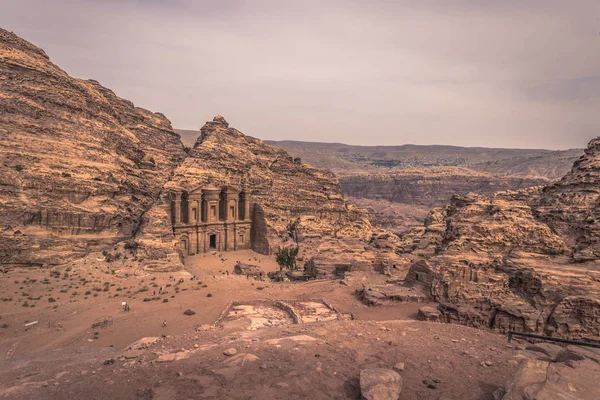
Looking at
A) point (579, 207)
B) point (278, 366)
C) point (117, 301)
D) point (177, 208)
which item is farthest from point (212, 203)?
point (579, 207)

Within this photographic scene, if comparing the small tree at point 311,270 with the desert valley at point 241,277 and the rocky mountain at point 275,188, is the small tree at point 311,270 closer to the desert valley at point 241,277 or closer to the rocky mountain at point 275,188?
the desert valley at point 241,277

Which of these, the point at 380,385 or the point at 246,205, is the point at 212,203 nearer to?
the point at 246,205

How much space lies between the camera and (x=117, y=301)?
938 inches

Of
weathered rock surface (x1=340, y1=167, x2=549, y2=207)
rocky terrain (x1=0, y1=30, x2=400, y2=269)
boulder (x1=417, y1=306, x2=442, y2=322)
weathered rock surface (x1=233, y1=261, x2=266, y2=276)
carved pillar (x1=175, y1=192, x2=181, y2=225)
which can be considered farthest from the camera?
weathered rock surface (x1=340, y1=167, x2=549, y2=207)

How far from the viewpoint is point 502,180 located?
12181 centimetres

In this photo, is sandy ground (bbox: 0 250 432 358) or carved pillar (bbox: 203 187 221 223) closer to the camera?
sandy ground (bbox: 0 250 432 358)

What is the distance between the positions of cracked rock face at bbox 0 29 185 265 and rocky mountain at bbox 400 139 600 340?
30450mm

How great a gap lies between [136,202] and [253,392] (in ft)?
110

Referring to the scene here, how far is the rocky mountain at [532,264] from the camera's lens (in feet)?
45.9

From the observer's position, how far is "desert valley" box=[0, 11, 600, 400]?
418 inches

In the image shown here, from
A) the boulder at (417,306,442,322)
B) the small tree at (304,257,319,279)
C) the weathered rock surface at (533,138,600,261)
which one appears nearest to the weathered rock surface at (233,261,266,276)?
the small tree at (304,257,319,279)

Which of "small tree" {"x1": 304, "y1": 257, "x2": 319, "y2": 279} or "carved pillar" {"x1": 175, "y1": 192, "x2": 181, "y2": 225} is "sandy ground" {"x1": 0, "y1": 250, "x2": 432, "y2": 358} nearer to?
"small tree" {"x1": 304, "y1": 257, "x2": 319, "y2": 279}

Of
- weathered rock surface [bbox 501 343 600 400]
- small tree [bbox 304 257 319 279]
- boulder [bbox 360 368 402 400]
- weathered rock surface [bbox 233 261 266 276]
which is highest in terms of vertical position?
weathered rock surface [bbox 501 343 600 400]

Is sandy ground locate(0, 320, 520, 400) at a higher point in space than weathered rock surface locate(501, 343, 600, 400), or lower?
lower
